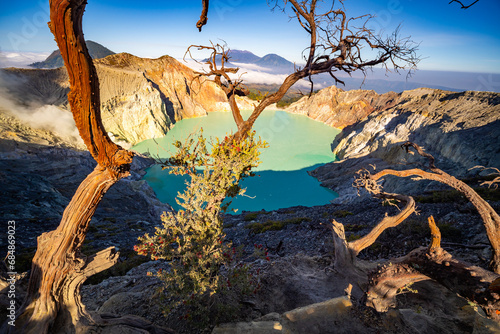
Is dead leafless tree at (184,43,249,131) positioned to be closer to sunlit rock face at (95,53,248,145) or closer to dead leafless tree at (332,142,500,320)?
dead leafless tree at (332,142,500,320)

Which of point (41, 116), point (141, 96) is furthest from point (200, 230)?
point (141, 96)

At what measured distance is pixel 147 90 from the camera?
175 feet

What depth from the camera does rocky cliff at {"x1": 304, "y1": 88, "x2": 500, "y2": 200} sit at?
2141 centimetres

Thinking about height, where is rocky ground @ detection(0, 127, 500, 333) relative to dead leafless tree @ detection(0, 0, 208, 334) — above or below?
below

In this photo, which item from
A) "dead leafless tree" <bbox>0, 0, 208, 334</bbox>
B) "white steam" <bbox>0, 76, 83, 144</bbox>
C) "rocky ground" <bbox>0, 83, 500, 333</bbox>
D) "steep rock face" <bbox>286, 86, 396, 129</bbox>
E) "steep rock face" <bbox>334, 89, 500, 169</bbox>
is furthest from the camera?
"steep rock face" <bbox>286, 86, 396, 129</bbox>

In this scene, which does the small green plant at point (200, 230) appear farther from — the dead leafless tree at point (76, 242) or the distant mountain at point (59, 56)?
the distant mountain at point (59, 56)

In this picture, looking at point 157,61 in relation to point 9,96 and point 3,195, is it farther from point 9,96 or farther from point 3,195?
point 3,195

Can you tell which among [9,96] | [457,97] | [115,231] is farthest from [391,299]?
[9,96]

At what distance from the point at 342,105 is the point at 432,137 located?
173 ft

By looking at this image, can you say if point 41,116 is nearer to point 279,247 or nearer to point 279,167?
point 279,167

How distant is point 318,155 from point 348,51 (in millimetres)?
46064

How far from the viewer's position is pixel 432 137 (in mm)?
27344

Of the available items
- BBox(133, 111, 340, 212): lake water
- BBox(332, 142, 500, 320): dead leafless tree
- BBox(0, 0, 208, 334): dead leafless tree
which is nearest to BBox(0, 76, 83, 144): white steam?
BBox(133, 111, 340, 212): lake water

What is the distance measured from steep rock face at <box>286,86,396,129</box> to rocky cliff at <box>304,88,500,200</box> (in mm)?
21154
